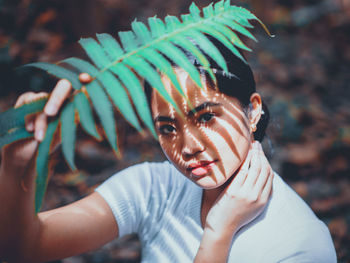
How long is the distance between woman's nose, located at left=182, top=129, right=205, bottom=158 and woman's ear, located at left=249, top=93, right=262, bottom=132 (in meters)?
0.20

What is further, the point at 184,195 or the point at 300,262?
the point at 184,195

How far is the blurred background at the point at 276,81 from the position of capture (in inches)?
81.5

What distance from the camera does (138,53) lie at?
1.90 feet

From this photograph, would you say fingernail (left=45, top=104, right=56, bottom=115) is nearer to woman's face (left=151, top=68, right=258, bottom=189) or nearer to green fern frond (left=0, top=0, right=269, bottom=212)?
green fern frond (left=0, top=0, right=269, bottom=212)

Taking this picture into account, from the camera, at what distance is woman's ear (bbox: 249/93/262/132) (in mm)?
856

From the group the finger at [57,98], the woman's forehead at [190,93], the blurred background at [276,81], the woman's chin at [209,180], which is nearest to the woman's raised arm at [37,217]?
the finger at [57,98]

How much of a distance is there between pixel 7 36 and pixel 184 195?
1.83 meters

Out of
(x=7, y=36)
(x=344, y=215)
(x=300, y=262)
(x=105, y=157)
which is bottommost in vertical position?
(x=344, y=215)

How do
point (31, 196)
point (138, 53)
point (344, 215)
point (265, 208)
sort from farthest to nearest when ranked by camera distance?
point (344, 215) < point (265, 208) < point (31, 196) < point (138, 53)

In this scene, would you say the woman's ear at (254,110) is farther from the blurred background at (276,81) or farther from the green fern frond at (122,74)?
the blurred background at (276,81)

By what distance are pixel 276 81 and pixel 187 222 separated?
168 cm

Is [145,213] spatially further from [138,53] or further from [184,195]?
[138,53]

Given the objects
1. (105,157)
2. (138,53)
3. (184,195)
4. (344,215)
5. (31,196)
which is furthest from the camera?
(105,157)

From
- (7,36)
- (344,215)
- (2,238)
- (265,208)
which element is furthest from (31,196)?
(344,215)
